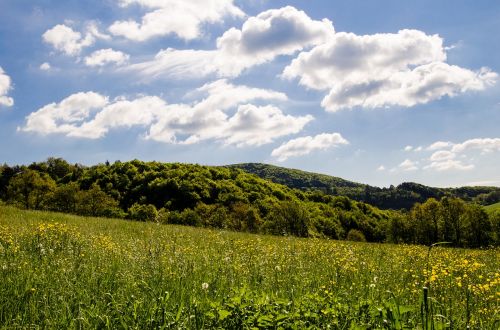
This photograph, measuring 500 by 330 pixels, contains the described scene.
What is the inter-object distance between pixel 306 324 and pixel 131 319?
72.1 inches

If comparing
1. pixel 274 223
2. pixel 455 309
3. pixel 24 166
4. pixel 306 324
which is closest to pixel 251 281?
pixel 306 324

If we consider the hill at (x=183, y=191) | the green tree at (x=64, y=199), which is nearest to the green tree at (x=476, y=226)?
the hill at (x=183, y=191)

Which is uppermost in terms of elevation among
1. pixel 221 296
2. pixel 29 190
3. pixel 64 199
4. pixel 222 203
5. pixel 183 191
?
pixel 183 191

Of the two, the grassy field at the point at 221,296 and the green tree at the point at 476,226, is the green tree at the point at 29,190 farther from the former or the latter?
the green tree at the point at 476,226

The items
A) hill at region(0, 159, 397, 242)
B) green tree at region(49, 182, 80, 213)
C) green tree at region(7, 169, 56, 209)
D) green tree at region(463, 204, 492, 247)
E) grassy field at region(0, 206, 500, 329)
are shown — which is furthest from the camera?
hill at region(0, 159, 397, 242)

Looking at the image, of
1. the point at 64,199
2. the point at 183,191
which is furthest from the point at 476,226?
the point at 64,199

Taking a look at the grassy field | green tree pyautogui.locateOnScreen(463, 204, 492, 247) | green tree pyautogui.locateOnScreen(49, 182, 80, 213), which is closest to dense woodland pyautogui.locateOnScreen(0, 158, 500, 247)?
green tree pyautogui.locateOnScreen(463, 204, 492, 247)

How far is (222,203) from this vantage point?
346ft

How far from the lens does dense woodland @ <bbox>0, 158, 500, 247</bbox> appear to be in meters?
71.4

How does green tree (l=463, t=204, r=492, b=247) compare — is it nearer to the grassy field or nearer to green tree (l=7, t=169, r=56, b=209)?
the grassy field

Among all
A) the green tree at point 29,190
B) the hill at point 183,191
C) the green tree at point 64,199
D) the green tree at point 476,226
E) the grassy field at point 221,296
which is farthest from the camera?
the hill at point 183,191

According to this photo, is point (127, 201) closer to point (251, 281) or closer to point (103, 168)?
point (103, 168)

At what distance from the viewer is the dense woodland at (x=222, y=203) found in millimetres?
71438

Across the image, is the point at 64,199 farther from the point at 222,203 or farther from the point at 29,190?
the point at 222,203
